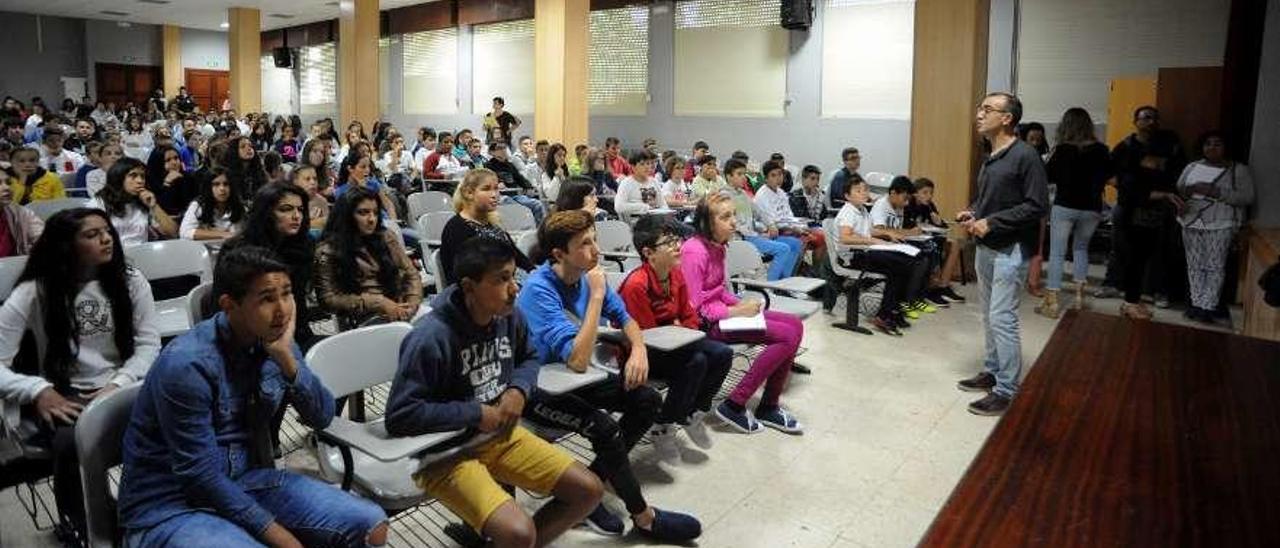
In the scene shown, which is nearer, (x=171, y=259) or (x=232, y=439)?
(x=232, y=439)

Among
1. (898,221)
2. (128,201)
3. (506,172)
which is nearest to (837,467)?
(898,221)

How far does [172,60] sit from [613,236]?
18599 mm

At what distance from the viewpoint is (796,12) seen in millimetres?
10109

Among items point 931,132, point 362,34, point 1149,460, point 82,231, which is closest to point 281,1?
point 362,34

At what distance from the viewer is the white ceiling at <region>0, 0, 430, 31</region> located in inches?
612

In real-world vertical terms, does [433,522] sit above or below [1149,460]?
below

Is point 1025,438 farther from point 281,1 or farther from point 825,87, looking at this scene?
point 281,1

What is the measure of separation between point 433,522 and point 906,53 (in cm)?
846

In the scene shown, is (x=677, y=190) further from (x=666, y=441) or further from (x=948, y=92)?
(x=666, y=441)

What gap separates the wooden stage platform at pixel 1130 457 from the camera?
128 centimetres

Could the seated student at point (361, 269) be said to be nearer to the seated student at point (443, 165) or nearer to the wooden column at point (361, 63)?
the seated student at point (443, 165)

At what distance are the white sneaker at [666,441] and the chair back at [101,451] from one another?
198cm

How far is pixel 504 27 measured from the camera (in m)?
14.5

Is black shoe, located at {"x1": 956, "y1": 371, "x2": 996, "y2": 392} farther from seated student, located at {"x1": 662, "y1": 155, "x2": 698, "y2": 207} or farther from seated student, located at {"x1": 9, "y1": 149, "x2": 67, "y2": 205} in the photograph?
seated student, located at {"x1": 9, "y1": 149, "x2": 67, "y2": 205}
